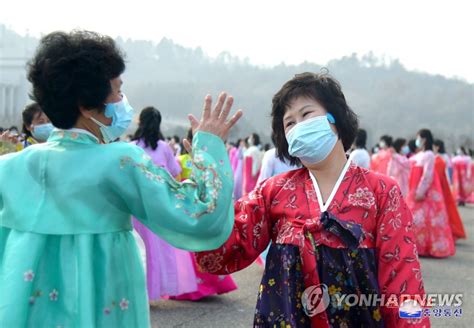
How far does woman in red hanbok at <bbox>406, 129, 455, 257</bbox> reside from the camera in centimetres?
957

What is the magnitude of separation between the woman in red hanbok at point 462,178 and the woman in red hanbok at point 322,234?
18320 mm

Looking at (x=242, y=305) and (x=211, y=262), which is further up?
(x=211, y=262)

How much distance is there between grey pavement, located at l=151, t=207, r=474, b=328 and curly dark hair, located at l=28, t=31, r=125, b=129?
3.36 metres

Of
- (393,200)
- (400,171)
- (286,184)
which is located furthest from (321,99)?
(400,171)

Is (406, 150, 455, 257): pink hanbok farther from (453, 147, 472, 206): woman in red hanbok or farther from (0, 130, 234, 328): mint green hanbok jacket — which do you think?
(453, 147, 472, 206): woman in red hanbok

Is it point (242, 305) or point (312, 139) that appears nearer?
point (312, 139)

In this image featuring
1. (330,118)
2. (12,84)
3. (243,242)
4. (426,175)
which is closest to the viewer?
(243,242)

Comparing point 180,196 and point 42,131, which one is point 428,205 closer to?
point 42,131

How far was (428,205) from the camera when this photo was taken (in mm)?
9875

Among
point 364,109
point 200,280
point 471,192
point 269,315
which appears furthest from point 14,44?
point 364,109

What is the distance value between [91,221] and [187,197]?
32cm

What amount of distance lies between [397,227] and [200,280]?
3714 millimetres

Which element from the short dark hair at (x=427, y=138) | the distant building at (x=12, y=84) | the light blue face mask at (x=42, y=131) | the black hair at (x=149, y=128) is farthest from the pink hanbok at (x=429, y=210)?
the distant building at (x=12, y=84)

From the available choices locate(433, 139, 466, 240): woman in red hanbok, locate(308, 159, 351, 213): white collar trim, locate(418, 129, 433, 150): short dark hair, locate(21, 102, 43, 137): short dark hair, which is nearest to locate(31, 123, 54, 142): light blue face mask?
locate(21, 102, 43, 137): short dark hair
